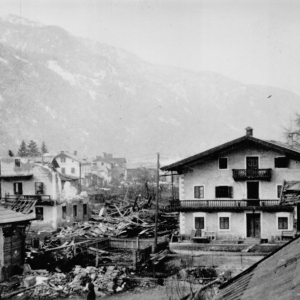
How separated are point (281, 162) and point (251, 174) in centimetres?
269

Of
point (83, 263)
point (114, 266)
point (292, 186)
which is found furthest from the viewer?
point (83, 263)

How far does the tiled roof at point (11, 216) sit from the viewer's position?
91.6 feet

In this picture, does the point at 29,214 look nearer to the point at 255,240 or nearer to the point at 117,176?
the point at 255,240

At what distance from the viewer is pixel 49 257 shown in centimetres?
3256

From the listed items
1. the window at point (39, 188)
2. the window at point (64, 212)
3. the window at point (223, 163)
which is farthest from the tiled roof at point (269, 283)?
the window at point (64, 212)

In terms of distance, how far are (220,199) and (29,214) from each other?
54.8 feet

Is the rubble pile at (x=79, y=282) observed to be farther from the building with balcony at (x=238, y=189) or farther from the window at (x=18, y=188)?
the window at (x=18, y=188)

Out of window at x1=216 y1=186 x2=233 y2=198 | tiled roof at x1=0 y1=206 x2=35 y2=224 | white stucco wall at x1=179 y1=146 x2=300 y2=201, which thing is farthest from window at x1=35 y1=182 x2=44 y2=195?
window at x1=216 y1=186 x2=233 y2=198

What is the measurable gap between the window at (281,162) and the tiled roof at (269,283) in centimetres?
2796

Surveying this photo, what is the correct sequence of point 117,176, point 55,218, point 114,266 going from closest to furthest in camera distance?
point 114,266 < point 55,218 < point 117,176

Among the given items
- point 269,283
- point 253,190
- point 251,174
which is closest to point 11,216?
point 251,174

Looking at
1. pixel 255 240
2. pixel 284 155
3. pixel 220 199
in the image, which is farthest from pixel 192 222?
pixel 284 155

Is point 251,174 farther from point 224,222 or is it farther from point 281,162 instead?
point 224,222

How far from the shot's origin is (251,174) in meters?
37.8
